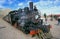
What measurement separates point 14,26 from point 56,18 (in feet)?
1.69

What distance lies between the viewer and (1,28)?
1571mm

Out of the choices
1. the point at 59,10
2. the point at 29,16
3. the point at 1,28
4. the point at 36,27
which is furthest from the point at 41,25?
the point at 1,28

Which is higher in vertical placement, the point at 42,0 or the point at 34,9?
the point at 42,0

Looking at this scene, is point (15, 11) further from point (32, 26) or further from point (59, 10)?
point (59, 10)

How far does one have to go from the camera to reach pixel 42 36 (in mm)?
1582

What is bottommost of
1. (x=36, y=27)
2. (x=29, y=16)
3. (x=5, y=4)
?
(x=36, y=27)

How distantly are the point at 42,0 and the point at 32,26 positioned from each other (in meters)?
0.34

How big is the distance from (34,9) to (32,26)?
0.20 meters

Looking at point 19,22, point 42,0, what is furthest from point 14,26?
point 42,0

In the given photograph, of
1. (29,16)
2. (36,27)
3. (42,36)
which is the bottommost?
(42,36)

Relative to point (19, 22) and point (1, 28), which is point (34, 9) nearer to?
point (19, 22)

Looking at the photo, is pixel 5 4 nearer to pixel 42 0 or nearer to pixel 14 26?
pixel 14 26

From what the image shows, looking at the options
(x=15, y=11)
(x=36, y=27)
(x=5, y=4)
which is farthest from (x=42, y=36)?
(x=5, y=4)

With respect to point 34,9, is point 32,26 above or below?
below
